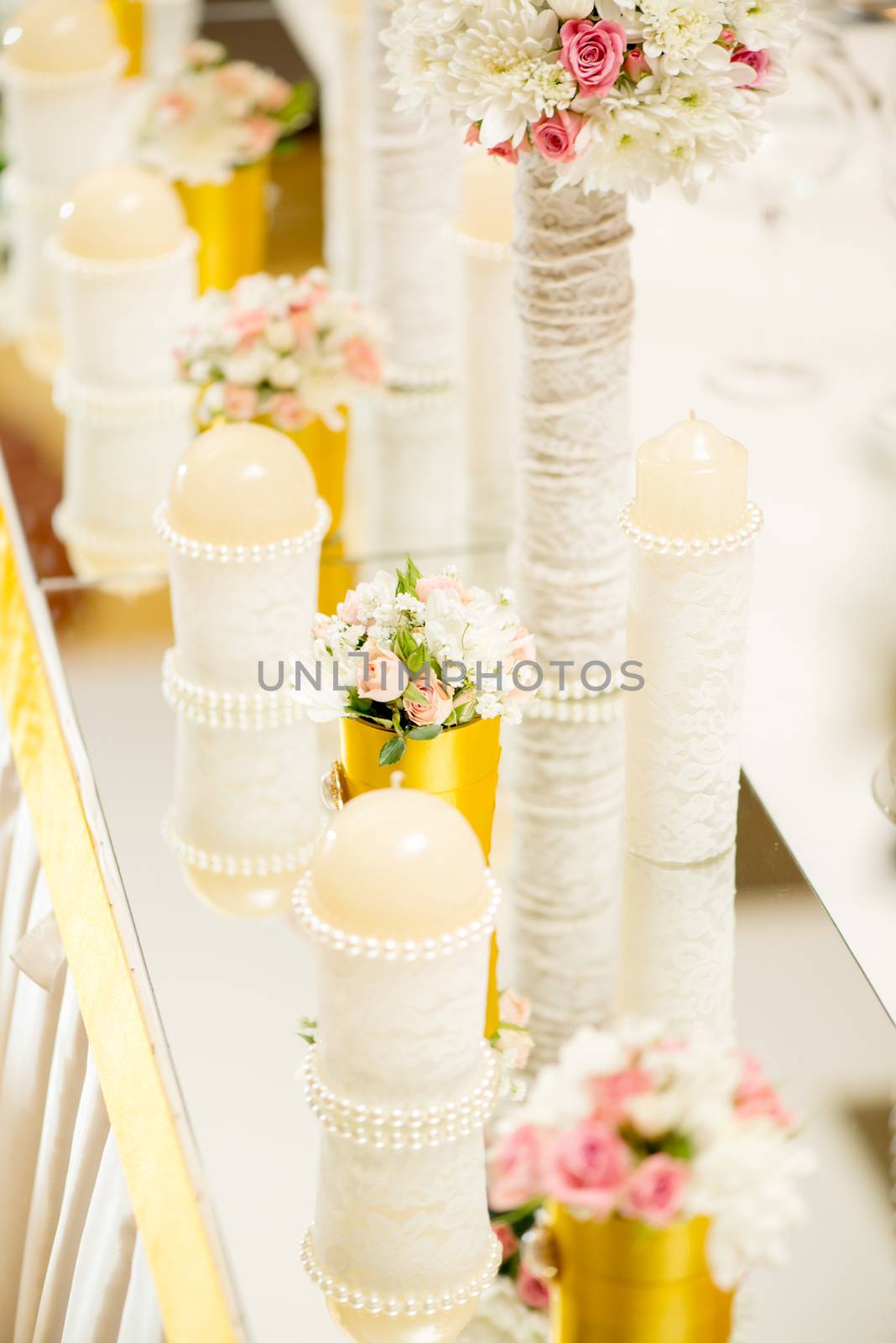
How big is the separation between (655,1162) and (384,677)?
436mm

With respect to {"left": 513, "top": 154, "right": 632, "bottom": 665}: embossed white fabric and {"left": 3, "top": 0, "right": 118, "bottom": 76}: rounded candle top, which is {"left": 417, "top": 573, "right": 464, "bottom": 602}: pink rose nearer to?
{"left": 513, "top": 154, "right": 632, "bottom": 665}: embossed white fabric

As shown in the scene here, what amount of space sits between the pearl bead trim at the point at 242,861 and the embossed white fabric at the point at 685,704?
9.9 inches

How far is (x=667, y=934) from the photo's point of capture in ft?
4.41

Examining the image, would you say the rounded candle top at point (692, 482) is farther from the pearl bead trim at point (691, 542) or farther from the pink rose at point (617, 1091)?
the pink rose at point (617, 1091)

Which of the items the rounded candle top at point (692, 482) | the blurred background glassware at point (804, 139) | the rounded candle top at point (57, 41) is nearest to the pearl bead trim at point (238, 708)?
the rounded candle top at point (692, 482)

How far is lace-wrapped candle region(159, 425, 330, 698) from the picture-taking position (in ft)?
4.96

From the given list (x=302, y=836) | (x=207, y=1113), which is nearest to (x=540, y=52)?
(x=302, y=836)

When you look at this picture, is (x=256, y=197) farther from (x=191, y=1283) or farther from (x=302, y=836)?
(x=191, y=1283)

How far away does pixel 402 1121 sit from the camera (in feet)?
3.54

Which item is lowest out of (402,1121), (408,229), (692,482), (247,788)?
(247,788)

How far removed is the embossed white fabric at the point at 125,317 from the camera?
2.05 m

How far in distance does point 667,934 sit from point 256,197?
4.87 feet

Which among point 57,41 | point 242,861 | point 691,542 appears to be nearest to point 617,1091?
point 691,542

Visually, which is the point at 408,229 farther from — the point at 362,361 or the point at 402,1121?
the point at 402,1121
